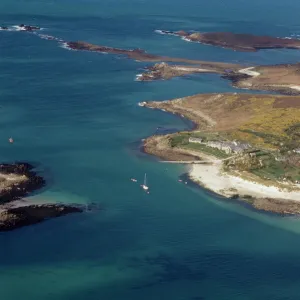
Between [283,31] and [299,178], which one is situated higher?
[283,31]

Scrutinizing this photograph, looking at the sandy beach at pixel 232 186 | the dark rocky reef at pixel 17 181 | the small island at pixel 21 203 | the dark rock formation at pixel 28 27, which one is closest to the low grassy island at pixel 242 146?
the sandy beach at pixel 232 186

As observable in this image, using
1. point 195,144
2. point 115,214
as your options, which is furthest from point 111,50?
point 115,214

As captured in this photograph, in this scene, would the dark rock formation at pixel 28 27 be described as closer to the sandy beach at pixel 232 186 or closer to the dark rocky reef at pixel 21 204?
the dark rocky reef at pixel 21 204

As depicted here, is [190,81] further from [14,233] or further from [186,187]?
[14,233]

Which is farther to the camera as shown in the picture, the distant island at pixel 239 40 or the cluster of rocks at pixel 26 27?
the distant island at pixel 239 40

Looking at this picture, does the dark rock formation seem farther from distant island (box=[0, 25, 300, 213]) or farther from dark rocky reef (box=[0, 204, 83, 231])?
dark rocky reef (box=[0, 204, 83, 231])

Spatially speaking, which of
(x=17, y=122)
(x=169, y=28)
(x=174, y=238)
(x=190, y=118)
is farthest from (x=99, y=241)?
(x=169, y=28)

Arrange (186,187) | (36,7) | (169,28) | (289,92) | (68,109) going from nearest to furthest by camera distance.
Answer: (186,187) → (68,109) → (289,92) → (169,28) → (36,7)

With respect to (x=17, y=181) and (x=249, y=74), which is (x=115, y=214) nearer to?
(x=17, y=181)
